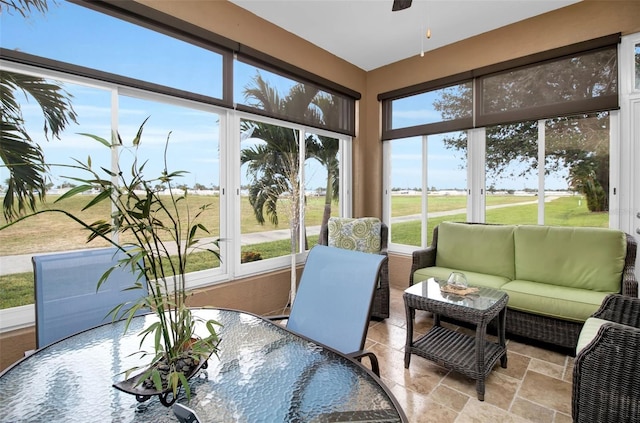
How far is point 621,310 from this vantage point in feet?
6.22

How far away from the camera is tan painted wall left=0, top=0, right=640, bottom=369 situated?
2.79 metres

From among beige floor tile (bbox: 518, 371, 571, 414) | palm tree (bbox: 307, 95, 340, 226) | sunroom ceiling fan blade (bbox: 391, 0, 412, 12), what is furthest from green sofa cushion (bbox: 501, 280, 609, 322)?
sunroom ceiling fan blade (bbox: 391, 0, 412, 12)

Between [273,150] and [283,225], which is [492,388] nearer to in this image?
[283,225]

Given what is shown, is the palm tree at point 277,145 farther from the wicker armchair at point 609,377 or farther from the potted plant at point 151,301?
the wicker armchair at point 609,377

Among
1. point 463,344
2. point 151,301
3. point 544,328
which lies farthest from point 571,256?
point 151,301

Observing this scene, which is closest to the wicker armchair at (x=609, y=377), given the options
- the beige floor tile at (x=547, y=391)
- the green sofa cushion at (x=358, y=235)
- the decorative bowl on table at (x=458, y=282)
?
the beige floor tile at (x=547, y=391)

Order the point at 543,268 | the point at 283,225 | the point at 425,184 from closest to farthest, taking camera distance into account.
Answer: the point at 543,268 → the point at 283,225 → the point at 425,184

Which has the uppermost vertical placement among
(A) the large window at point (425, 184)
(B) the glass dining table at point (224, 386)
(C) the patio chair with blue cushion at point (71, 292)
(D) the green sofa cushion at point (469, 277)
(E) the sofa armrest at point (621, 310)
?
(A) the large window at point (425, 184)

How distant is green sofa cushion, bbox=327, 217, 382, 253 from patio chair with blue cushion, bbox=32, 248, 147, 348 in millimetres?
2192

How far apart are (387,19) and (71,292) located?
364cm

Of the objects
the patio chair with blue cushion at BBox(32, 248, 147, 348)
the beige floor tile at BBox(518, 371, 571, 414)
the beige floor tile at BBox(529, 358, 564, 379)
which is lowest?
the beige floor tile at BBox(518, 371, 571, 414)

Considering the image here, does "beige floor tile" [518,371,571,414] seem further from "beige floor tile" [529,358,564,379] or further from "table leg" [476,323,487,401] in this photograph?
"table leg" [476,323,487,401]

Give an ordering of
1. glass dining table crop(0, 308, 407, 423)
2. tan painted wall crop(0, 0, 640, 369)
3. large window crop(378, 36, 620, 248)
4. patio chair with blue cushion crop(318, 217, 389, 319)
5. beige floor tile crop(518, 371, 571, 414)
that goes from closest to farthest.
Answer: glass dining table crop(0, 308, 407, 423) < beige floor tile crop(518, 371, 571, 414) < tan painted wall crop(0, 0, 640, 369) < large window crop(378, 36, 620, 248) < patio chair with blue cushion crop(318, 217, 389, 319)

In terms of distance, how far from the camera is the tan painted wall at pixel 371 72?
2.79 m
